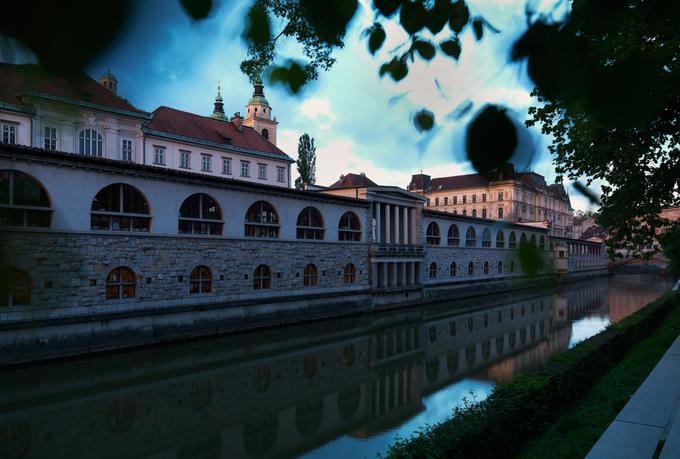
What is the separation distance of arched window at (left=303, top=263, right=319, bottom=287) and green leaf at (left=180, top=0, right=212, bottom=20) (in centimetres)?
2785

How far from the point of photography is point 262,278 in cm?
2647

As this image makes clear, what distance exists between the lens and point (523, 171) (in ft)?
6.86

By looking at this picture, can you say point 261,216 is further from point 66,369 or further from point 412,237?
point 412,237

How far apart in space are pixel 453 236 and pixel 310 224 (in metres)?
20.9

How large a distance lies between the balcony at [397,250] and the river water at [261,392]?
10.1 metres

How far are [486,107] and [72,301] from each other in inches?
781

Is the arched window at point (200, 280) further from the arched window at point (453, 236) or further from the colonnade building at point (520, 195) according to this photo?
the arched window at point (453, 236)

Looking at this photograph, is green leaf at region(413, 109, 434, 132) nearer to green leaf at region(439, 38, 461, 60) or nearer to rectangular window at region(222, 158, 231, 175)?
green leaf at region(439, 38, 461, 60)

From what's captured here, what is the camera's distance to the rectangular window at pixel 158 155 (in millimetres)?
44019

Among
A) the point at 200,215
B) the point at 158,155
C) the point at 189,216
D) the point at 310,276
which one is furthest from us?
the point at 158,155

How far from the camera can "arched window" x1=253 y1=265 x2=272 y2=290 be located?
26.2 meters

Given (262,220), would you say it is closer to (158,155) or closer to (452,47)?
(158,155)

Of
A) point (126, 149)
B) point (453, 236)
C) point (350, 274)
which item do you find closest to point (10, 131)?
point (350, 274)

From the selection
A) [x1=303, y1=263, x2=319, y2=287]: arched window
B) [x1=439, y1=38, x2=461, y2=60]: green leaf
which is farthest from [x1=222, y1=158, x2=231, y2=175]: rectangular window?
[x1=439, y1=38, x2=461, y2=60]: green leaf
